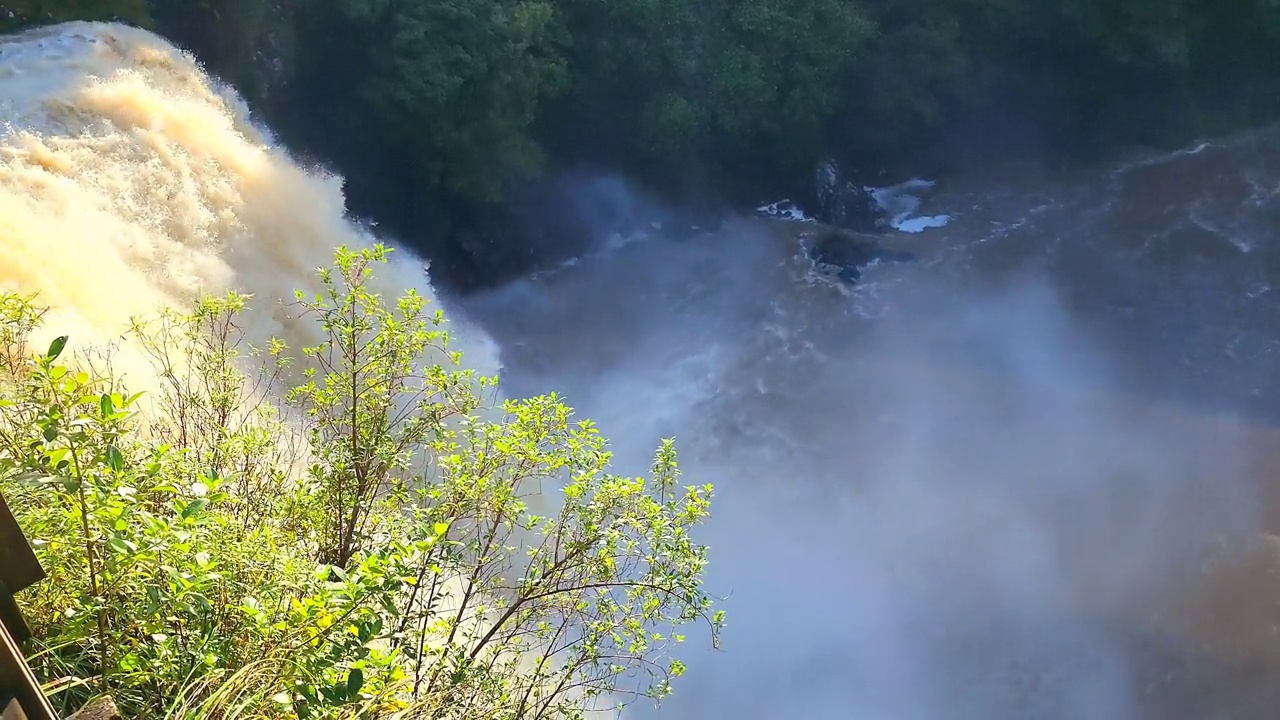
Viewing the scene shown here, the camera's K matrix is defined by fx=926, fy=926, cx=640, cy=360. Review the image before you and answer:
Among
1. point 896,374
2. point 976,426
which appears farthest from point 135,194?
point 976,426

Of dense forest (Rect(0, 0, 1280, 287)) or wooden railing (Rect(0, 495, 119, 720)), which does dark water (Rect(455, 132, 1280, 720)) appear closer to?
dense forest (Rect(0, 0, 1280, 287))

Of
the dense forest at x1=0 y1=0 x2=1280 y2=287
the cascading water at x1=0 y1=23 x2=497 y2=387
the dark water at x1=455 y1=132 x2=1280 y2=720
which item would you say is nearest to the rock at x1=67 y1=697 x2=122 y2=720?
the cascading water at x1=0 y1=23 x2=497 y2=387

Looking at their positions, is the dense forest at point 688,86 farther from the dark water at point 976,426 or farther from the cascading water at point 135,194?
the cascading water at point 135,194

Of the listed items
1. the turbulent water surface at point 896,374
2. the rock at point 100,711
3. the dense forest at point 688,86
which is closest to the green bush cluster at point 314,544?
the rock at point 100,711

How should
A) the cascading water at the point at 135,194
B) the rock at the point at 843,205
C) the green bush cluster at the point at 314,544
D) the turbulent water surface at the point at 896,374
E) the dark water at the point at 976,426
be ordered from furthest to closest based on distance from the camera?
1. the rock at the point at 843,205
2. the dark water at the point at 976,426
3. the turbulent water surface at the point at 896,374
4. the cascading water at the point at 135,194
5. the green bush cluster at the point at 314,544

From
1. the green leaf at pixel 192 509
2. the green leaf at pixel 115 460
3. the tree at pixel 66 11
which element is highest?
the tree at pixel 66 11

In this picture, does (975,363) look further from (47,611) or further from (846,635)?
(47,611)

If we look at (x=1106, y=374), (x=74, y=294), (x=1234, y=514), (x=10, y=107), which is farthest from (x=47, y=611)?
(x=1106, y=374)
